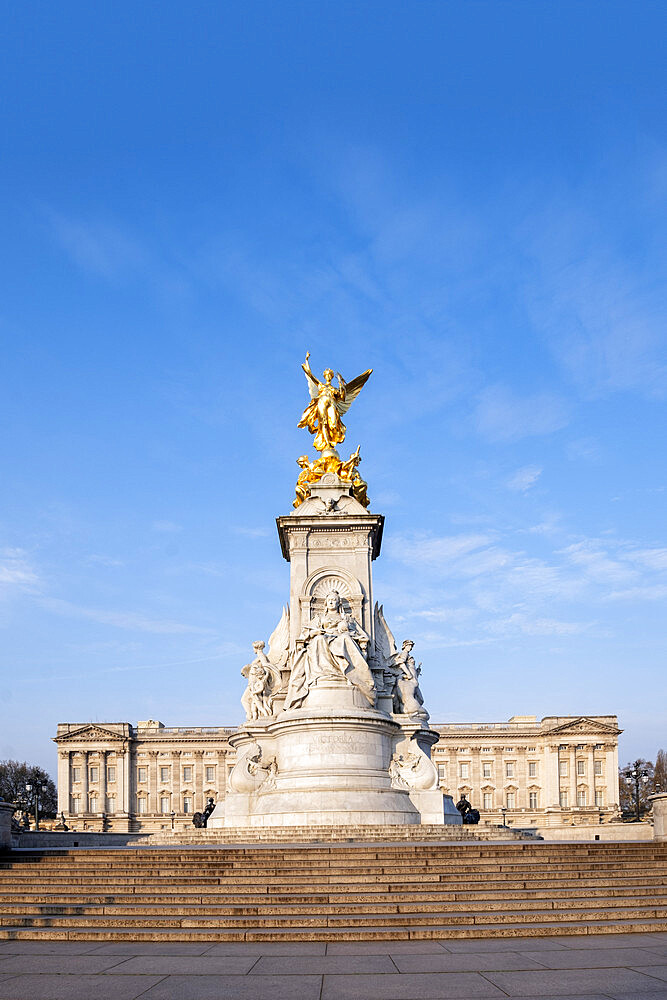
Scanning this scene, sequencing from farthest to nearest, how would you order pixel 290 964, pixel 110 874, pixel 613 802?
1. pixel 613 802
2. pixel 110 874
3. pixel 290 964

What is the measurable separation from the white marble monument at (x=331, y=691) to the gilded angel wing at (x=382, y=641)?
0.04 metres

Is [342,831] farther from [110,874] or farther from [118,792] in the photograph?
[118,792]

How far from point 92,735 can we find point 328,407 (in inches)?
2921

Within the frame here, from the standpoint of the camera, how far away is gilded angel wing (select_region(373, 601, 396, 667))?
1275 inches

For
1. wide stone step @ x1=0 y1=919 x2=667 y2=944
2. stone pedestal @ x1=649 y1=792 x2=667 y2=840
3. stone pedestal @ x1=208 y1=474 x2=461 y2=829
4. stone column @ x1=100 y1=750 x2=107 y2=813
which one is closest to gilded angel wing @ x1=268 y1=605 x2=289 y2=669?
stone pedestal @ x1=208 y1=474 x2=461 y2=829

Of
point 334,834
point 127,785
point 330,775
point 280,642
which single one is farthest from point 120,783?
point 334,834

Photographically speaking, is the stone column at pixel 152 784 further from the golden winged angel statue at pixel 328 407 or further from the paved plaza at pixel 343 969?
the paved plaza at pixel 343 969

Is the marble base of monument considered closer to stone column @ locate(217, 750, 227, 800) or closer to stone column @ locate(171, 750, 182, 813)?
stone column @ locate(217, 750, 227, 800)

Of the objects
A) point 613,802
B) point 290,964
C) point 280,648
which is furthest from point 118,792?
point 290,964

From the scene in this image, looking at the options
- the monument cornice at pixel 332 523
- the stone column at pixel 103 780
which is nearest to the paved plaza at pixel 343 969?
the monument cornice at pixel 332 523

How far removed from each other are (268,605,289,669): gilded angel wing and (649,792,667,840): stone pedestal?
47.7 ft

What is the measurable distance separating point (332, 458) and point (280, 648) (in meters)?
7.66

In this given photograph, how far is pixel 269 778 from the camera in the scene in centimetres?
2912

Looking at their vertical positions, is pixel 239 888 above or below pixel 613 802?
above
